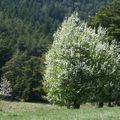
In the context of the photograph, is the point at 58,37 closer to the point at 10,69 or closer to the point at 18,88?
the point at 18,88

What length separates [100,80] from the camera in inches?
1591

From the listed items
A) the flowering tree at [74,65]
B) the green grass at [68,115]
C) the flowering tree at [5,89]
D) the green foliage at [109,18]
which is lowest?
the green grass at [68,115]

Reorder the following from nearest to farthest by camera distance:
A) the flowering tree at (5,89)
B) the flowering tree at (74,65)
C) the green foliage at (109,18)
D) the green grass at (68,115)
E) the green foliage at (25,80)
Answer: the green grass at (68,115) → the flowering tree at (74,65) → the green foliage at (109,18) → the flowering tree at (5,89) → the green foliage at (25,80)

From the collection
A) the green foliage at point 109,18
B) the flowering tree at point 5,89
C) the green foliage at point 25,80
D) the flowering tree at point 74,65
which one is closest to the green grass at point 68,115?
the flowering tree at point 74,65

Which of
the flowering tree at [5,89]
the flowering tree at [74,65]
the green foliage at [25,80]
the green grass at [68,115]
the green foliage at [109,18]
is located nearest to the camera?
the green grass at [68,115]

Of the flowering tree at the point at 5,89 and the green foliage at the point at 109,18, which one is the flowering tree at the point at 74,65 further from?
the flowering tree at the point at 5,89

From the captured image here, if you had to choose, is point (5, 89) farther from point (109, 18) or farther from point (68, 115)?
point (68, 115)

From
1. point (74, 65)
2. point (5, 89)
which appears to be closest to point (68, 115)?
point (74, 65)

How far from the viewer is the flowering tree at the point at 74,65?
38375mm

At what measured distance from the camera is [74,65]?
38500 mm

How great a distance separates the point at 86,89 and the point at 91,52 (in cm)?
335

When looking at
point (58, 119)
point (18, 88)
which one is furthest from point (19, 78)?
point (58, 119)

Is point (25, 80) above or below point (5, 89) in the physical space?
above

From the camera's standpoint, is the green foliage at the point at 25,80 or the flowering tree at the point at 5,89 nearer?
the flowering tree at the point at 5,89
